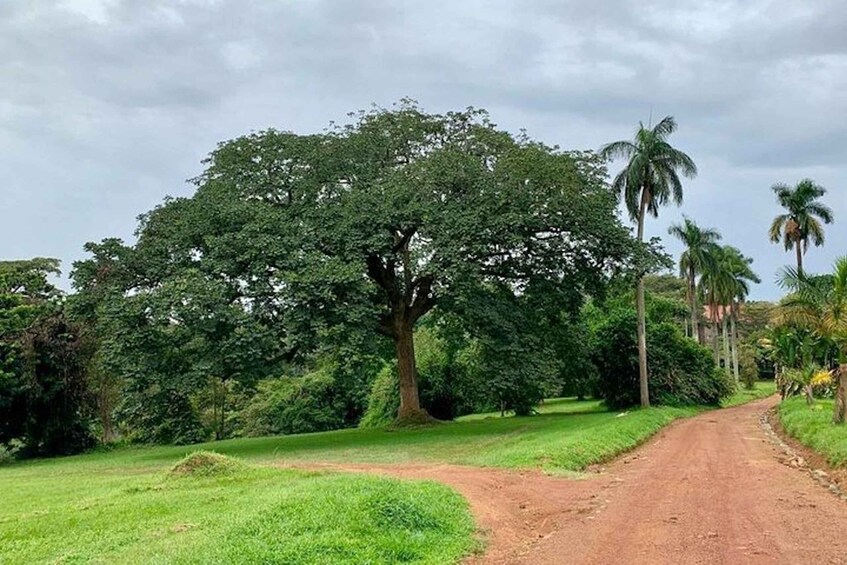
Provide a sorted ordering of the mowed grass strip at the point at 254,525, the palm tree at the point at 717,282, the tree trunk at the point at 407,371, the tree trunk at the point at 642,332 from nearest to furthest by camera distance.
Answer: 1. the mowed grass strip at the point at 254,525
2. the tree trunk at the point at 407,371
3. the tree trunk at the point at 642,332
4. the palm tree at the point at 717,282

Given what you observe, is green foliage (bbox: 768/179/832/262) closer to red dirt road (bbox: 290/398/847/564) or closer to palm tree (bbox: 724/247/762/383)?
palm tree (bbox: 724/247/762/383)

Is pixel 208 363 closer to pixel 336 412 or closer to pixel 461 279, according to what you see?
pixel 461 279

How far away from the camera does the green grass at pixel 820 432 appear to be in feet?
52.0

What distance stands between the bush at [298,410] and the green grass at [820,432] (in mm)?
25703

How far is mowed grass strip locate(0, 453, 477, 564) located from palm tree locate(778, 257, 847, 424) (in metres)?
13.5

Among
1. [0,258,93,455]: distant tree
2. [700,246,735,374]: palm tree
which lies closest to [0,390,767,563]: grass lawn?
[0,258,93,455]: distant tree

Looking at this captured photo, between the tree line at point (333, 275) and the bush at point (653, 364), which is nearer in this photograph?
the tree line at point (333, 275)

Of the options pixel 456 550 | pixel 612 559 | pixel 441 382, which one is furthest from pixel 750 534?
pixel 441 382

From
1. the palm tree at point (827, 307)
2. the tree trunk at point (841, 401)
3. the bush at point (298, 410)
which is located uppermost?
the palm tree at point (827, 307)

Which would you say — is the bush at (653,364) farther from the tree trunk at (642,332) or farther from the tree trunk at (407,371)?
the tree trunk at (407,371)

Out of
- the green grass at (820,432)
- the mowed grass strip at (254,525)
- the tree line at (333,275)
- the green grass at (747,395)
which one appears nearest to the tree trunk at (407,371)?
the tree line at (333,275)

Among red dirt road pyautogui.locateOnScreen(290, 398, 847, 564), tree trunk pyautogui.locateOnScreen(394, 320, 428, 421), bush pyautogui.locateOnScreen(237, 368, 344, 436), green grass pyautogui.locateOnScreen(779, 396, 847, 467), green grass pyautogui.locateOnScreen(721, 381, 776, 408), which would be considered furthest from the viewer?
green grass pyautogui.locateOnScreen(721, 381, 776, 408)

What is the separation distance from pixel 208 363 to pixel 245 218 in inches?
194

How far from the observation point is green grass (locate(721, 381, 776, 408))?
4622 centimetres
